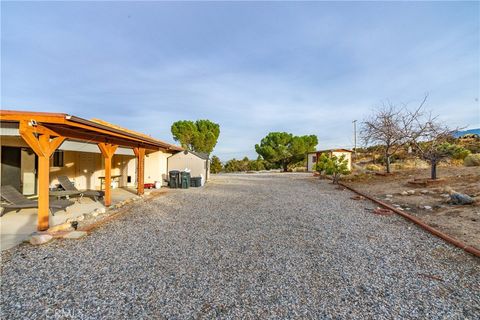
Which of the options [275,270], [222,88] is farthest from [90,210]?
[222,88]

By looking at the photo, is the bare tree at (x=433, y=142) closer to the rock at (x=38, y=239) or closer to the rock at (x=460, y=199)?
the rock at (x=460, y=199)

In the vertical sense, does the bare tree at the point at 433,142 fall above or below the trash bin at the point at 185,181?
above

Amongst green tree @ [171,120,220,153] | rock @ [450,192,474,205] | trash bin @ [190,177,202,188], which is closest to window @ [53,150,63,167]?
trash bin @ [190,177,202,188]

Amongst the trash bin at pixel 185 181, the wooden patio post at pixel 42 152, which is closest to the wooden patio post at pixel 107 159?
the wooden patio post at pixel 42 152

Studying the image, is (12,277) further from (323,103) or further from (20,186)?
(323,103)

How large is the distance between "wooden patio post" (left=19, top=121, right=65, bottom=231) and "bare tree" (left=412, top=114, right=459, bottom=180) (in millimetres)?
13585

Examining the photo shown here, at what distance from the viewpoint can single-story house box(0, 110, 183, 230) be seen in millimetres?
4422

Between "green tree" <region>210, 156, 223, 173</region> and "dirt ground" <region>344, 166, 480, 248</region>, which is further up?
"green tree" <region>210, 156, 223, 173</region>

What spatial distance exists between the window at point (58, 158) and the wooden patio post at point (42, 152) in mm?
5803

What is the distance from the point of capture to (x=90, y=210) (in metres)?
6.75

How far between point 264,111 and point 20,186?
704 inches

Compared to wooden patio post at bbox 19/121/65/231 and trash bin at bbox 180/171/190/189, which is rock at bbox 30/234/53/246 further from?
trash bin at bbox 180/171/190/189

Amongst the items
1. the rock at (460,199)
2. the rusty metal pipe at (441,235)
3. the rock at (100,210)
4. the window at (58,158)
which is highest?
the window at (58,158)

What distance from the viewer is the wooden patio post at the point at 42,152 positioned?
4.37m
